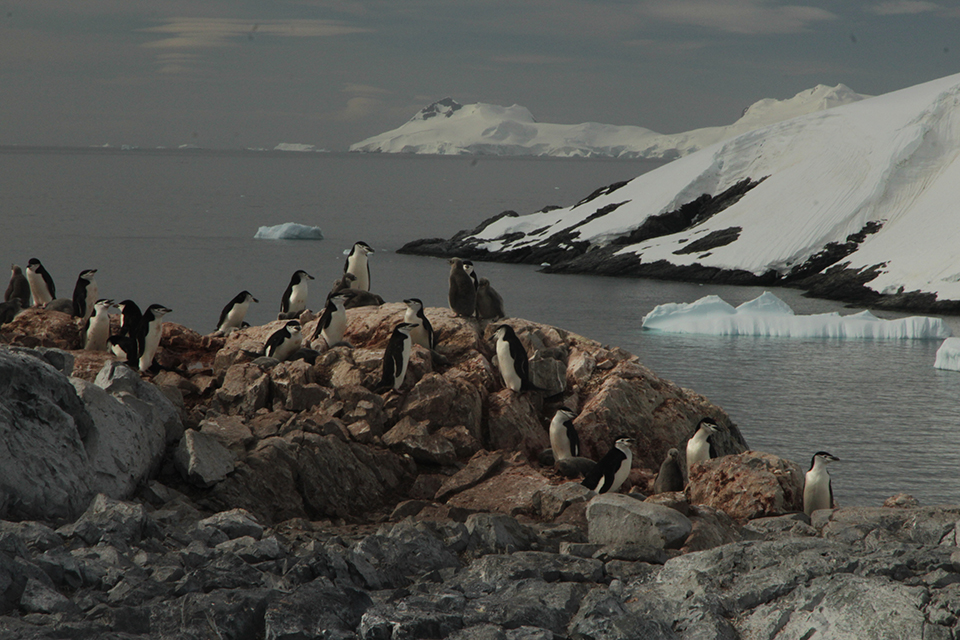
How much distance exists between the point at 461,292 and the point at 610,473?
5244 mm

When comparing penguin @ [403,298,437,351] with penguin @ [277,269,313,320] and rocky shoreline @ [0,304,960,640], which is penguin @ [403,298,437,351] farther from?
penguin @ [277,269,313,320]

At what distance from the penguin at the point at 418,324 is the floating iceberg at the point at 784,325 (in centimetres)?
2435

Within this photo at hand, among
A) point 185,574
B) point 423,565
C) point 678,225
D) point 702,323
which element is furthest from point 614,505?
point 678,225

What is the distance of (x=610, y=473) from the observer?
10461 mm

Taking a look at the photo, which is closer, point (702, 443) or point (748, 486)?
point (748, 486)

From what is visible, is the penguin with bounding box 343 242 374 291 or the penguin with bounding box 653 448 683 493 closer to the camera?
the penguin with bounding box 653 448 683 493

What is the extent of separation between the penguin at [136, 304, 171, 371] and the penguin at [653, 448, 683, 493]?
7610 mm

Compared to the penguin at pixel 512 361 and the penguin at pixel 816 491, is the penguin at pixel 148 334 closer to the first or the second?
the penguin at pixel 512 361

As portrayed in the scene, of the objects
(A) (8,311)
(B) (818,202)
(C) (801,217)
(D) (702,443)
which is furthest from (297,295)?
(B) (818,202)

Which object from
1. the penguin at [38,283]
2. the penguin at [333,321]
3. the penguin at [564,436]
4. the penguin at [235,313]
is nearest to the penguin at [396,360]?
the penguin at [333,321]

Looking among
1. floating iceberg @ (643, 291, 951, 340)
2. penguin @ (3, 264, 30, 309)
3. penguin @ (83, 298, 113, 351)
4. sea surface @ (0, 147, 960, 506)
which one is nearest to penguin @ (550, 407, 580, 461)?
penguin @ (83, 298, 113, 351)

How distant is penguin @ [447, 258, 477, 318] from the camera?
14539mm

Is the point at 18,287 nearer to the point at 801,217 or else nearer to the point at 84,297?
the point at 84,297

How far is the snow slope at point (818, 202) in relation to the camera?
164ft
